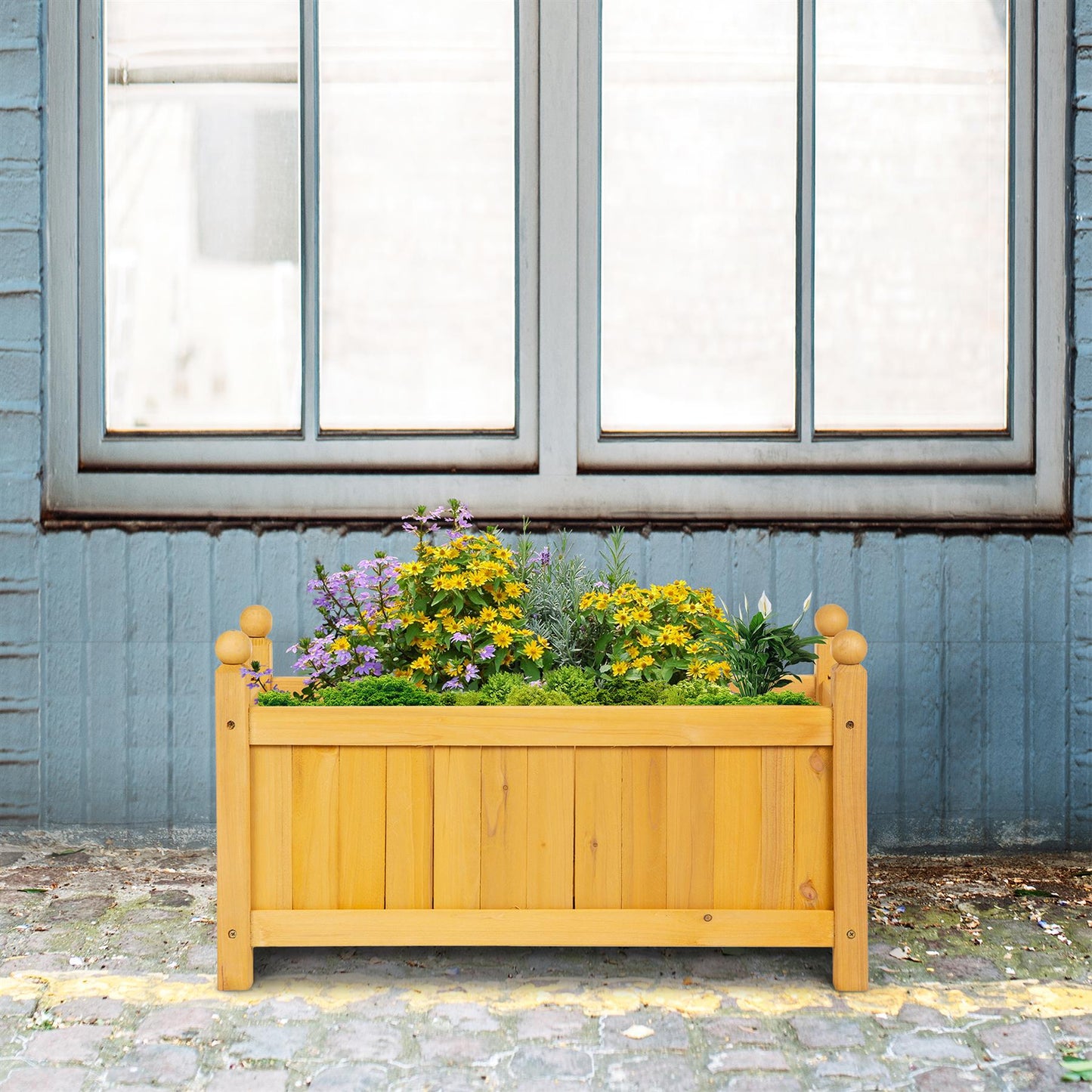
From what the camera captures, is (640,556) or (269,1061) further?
(640,556)

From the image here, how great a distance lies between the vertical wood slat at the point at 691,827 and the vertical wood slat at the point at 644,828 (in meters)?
0.02

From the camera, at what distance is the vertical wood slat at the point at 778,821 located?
2.34 m

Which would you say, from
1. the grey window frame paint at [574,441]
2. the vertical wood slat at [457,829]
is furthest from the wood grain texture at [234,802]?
the grey window frame paint at [574,441]

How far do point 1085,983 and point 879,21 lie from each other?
10.1 feet

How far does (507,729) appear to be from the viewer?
2.34m

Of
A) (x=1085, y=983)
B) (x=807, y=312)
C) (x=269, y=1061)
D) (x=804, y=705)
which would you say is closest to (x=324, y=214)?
(x=807, y=312)

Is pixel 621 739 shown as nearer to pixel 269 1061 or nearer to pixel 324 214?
pixel 269 1061

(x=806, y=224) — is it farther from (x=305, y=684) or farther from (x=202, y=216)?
(x=305, y=684)

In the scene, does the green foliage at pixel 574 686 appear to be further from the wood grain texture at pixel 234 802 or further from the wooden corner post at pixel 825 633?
the wood grain texture at pixel 234 802

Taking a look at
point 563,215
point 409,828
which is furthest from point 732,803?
point 563,215

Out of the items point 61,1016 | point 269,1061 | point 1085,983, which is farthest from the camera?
point 1085,983

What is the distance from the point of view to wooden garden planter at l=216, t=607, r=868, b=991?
233cm

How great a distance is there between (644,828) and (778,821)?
12.1 inches

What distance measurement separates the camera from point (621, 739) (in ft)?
7.68
